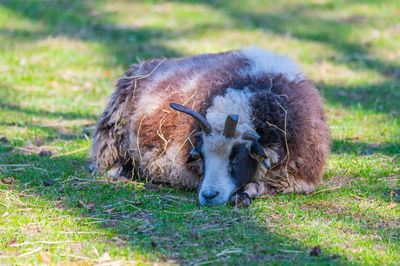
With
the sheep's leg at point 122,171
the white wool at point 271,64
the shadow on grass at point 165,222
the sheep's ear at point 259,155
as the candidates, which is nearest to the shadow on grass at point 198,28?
the white wool at point 271,64

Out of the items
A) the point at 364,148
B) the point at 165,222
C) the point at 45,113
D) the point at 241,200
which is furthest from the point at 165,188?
the point at 45,113

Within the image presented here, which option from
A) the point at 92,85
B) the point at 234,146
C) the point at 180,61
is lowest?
the point at 92,85

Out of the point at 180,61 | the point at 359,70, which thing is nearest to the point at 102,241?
the point at 180,61

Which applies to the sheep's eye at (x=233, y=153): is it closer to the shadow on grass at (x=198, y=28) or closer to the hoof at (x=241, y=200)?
the hoof at (x=241, y=200)

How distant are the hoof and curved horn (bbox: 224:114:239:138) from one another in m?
0.55

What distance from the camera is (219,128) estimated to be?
5.13 meters

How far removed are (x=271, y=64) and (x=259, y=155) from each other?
1298mm

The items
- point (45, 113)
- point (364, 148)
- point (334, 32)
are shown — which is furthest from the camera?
point (334, 32)

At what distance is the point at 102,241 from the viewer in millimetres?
4312

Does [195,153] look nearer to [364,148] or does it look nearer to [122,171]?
[122,171]

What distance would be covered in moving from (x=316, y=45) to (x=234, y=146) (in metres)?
7.76

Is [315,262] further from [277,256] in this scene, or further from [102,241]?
[102,241]

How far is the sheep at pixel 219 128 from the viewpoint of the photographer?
5.12m

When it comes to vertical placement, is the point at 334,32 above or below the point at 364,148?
above
